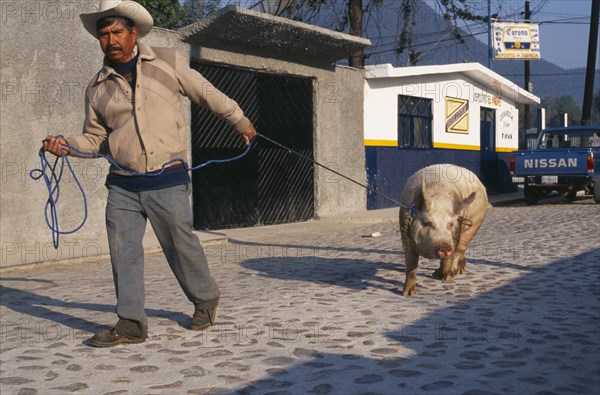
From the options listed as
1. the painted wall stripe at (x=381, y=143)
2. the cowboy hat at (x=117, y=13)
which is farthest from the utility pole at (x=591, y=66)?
the cowboy hat at (x=117, y=13)

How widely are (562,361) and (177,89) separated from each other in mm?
3109

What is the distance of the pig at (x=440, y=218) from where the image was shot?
5.66 metres

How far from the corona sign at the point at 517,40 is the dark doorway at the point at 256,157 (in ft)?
77.4

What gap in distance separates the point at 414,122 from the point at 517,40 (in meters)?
20.5

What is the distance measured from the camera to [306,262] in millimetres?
8648

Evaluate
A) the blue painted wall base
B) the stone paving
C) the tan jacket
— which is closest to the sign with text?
the blue painted wall base

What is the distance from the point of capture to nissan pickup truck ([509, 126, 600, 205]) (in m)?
17.0

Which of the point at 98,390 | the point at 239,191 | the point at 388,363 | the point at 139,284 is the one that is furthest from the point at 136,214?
the point at 239,191

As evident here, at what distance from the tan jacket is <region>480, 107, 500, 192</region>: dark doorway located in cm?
1864

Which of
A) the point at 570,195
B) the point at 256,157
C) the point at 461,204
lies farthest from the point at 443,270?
the point at 570,195

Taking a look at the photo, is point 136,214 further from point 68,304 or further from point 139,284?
point 68,304

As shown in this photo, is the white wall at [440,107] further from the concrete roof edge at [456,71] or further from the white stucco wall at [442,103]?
the concrete roof edge at [456,71]

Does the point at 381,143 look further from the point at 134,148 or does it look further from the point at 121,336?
the point at 121,336

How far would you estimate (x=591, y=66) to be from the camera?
26.4 metres
